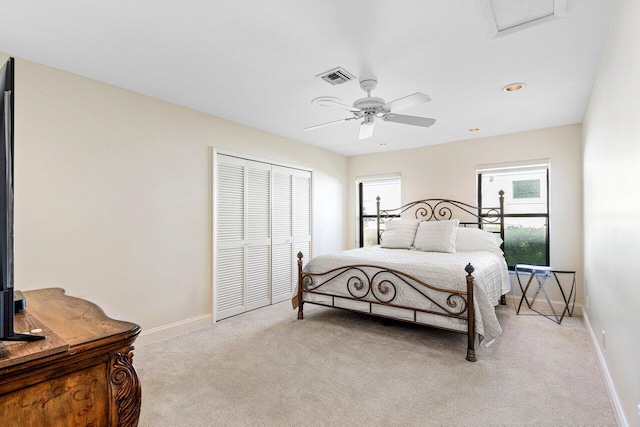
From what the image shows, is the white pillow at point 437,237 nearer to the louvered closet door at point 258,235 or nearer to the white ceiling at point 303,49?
the white ceiling at point 303,49

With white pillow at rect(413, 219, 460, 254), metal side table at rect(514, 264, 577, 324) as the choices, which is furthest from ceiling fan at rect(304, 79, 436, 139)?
metal side table at rect(514, 264, 577, 324)

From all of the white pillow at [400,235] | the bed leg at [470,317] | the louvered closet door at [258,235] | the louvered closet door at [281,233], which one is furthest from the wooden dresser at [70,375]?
the white pillow at [400,235]

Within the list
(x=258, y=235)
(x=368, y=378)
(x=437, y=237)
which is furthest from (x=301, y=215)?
(x=368, y=378)

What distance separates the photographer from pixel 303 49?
2297 mm

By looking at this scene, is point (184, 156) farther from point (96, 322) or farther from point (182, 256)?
point (96, 322)

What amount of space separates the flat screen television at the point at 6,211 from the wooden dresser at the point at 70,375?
0.07 metres

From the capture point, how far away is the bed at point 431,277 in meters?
2.86

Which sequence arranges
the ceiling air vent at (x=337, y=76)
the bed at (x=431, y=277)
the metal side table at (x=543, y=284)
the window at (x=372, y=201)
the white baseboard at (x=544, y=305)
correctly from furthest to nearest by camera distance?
the window at (x=372, y=201), the white baseboard at (x=544, y=305), the metal side table at (x=543, y=284), the bed at (x=431, y=277), the ceiling air vent at (x=337, y=76)

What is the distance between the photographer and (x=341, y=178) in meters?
6.02

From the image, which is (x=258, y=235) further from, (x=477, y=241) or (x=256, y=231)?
(x=477, y=241)

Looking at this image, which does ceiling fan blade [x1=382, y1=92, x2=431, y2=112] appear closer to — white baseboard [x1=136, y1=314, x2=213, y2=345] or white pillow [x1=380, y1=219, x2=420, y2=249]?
white pillow [x1=380, y1=219, x2=420, y2=249]

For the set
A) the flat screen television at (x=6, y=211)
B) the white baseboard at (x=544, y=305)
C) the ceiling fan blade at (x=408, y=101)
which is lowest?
the white baseboard at (x=544, y=305)

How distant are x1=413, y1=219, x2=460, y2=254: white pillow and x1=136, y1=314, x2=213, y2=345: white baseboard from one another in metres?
2.81

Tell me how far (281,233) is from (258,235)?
0.44 m
